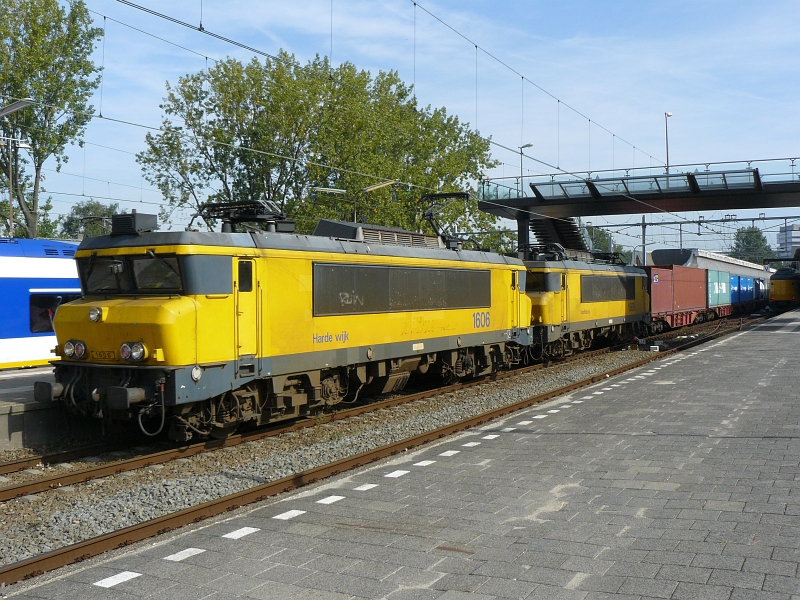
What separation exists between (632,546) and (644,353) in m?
19.7

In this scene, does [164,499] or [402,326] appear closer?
[164,499]

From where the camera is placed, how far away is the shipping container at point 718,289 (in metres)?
42.1

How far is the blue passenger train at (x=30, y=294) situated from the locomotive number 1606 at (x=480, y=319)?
925 centimetres

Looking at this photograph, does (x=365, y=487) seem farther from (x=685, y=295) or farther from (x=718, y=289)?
(x=718, y=289)

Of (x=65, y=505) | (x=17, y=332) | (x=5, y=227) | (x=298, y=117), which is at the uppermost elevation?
(x=298, y=117)

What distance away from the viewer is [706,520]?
6.54 metres

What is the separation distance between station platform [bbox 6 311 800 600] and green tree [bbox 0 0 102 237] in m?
24.7

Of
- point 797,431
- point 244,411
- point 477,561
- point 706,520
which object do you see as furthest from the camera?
point 244,411

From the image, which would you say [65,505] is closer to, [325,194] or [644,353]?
[644,353]

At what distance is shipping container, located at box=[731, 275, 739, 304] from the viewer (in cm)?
5010

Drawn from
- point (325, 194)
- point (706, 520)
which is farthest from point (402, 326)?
point (325, 194)

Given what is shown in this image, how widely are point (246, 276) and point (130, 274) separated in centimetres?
160

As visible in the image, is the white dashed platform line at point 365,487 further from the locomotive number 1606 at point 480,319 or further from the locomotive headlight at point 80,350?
the locomotive number 1606 at point 480,319

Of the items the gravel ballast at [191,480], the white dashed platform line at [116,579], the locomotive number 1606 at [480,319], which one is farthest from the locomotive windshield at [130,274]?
the locomotive number 1606 at [480,319]
